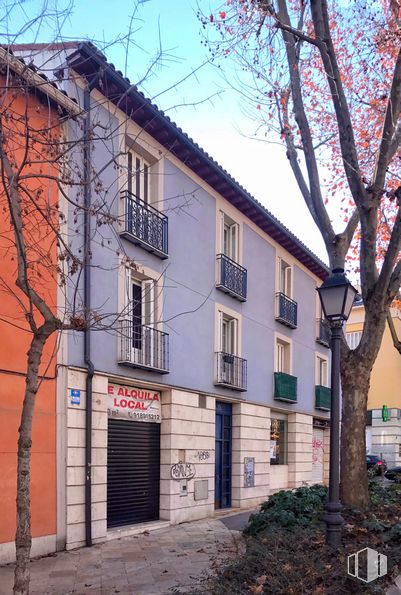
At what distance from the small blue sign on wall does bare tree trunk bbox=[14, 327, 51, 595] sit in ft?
16.1

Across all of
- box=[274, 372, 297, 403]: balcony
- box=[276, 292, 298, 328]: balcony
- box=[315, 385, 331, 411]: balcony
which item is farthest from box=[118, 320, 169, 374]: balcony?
box=[315, 385, 331, 411]: balcony

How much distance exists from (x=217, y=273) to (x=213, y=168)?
8.91ft

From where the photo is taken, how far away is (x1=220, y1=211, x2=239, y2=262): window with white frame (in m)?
16.8

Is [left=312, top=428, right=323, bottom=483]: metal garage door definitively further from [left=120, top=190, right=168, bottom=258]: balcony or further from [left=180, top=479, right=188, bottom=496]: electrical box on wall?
[left=120, top=190, right=168, bottom=258]: balcony

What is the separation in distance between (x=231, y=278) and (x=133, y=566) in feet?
29.0

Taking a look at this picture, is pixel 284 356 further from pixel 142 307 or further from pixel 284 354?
pixel 142 307

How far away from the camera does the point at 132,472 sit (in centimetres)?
1250

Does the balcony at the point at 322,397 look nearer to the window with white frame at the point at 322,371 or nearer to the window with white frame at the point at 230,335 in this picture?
the window with white frame at the point at 322,371

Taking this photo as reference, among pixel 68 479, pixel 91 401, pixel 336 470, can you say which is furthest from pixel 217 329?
pixel 336 470

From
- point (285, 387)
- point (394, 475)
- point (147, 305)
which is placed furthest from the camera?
point (285, 387)

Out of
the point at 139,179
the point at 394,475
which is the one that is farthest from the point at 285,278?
the point at 139,179

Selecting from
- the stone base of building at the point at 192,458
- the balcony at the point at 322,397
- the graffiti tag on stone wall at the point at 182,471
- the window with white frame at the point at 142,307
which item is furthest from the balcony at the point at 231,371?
the balcony at the point at 322,397

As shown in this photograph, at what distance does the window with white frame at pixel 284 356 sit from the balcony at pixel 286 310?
689mm

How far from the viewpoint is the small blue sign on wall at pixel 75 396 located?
10.4 m
